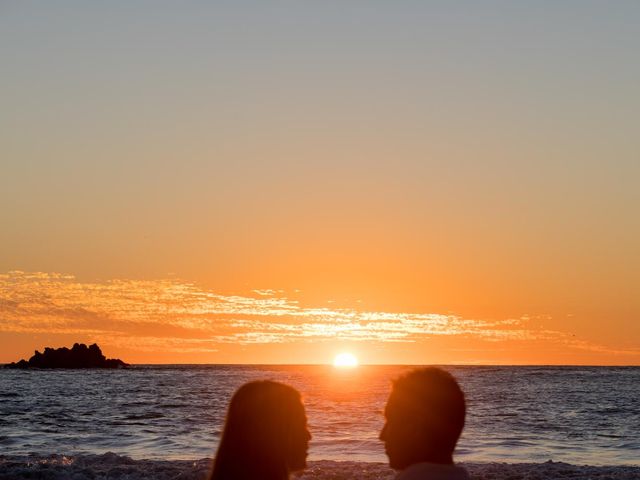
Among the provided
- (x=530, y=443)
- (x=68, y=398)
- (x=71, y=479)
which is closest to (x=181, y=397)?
(x=68, y=398)

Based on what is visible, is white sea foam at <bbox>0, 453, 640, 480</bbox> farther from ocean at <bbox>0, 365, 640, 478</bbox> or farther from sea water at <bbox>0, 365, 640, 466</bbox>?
sea water at <bbox>0, 365, 640, 466</bbox>

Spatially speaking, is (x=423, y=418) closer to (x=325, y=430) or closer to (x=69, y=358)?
(x=325, y=430)

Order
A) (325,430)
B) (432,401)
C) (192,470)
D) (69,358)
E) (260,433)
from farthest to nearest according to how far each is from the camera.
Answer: (69,358)
(325,430)
(192,470)
(260,433)
(432,401)

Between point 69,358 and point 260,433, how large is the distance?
138679mm

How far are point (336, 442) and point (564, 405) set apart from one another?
2472 cm

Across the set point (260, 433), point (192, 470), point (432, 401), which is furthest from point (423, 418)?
point (192, 470)

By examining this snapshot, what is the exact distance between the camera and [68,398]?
50.5 meters

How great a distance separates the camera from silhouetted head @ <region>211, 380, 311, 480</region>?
394cm

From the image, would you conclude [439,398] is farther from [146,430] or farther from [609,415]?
[609,415]

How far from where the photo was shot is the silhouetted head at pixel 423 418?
3812 millimetres

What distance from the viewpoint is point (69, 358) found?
136 metres

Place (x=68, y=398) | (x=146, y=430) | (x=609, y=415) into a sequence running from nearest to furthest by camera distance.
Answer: (x=146, y=430)
(x=609, y=415)
(x=68, y=398)

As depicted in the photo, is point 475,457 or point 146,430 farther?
point 146,430

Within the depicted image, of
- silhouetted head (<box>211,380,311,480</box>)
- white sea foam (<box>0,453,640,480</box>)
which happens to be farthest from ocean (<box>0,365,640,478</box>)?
silhouetted head (<box>211,380,311,480</box>)
